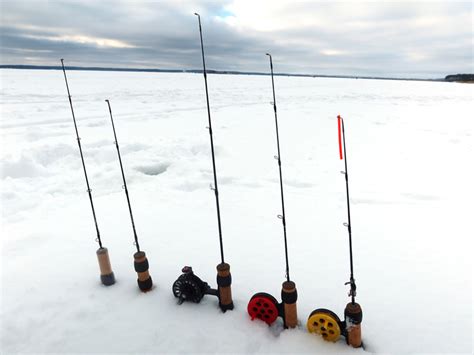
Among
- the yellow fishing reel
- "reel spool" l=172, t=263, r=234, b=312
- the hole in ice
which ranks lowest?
the yellow fishing reel

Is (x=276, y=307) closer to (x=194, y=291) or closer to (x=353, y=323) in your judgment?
(x=353, y=323)

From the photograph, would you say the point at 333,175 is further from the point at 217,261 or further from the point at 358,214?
the point at 217,261

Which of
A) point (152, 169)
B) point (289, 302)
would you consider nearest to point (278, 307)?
point (289, 302)

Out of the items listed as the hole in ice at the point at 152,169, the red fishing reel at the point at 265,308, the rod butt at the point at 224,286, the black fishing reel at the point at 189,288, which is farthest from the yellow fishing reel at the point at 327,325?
the hole in ice at the point at 152,169

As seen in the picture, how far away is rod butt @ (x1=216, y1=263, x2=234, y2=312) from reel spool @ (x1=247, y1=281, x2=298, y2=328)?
204mm

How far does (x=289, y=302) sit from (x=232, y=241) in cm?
169

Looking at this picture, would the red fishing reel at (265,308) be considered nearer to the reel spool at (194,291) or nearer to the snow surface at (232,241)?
the snow surface at (232,241)

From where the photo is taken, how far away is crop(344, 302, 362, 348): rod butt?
7.92 ft

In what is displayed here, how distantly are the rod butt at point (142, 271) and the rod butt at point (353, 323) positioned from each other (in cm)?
182

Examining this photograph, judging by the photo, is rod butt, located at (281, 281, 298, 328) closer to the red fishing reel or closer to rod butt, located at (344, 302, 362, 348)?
the red fishing reel

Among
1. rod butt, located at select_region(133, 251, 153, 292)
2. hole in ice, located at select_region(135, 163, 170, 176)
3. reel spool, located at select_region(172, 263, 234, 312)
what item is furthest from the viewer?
hole in ice, located at select_region(135, 163, 170, 176)

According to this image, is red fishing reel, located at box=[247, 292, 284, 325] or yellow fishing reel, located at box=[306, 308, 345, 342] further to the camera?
red fishing reel, located at box=[247, 292, 284, 325]

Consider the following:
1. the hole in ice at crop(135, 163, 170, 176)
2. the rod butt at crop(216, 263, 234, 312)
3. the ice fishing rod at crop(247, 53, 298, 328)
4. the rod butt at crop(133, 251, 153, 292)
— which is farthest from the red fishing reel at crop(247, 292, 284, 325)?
the hole in ice at crop(135, 163, 170, 176)

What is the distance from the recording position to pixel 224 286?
2.88m
